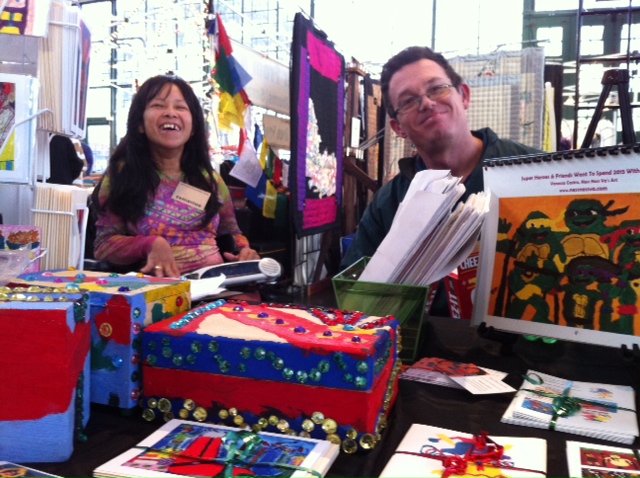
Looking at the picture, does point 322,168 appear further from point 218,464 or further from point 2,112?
point 218,464

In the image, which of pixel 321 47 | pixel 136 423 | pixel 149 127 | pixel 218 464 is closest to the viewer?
pixel 218 464

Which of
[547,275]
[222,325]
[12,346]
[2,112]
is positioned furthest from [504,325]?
[2,112]

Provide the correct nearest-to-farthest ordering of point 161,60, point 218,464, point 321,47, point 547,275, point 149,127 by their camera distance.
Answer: point 218,464
point 547,275
point 149,127
point 321,47
point 161,60

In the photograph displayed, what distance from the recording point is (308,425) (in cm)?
54

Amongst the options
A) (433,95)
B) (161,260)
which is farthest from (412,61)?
(161,260)

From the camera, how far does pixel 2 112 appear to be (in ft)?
3.32

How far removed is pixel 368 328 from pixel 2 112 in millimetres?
788

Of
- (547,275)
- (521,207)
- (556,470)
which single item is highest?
(521,207)

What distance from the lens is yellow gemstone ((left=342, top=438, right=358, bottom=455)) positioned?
521mm

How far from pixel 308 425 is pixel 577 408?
31 centimetres

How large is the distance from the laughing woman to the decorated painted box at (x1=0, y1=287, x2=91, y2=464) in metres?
1.13

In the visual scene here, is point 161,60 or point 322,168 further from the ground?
point 161,60

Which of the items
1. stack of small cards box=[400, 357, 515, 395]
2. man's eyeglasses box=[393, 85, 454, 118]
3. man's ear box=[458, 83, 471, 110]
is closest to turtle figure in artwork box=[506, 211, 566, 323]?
stack of small cards box=[400, 357, 515, 395]

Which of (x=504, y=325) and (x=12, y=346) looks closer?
(x=12, y=346)
